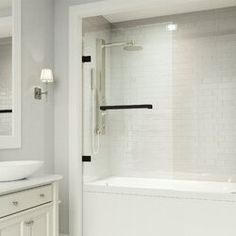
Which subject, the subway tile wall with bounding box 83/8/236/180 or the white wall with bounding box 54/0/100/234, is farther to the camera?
the subway tile wall with bounding box 83/8/236/180

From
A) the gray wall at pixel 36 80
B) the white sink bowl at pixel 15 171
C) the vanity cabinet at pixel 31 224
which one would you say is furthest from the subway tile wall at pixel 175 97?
the white sink bowl at pixel 15 171

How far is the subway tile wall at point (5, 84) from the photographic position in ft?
9.17

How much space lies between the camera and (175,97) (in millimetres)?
3834

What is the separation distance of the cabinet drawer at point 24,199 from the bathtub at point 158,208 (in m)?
0.75

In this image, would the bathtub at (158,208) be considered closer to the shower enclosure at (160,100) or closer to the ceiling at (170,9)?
the shower enclosure at (160,100)

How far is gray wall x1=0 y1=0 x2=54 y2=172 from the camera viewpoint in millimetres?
3045

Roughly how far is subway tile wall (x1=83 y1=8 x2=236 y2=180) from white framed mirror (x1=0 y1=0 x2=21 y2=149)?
41.6 inches

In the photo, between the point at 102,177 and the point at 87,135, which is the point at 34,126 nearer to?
the point at 87,135

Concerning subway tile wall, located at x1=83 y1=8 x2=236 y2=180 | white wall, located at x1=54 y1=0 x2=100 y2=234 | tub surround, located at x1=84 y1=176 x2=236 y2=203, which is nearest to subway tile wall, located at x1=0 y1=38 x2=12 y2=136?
white wall, located at x1=54 y1=0 x2=100 y2=234

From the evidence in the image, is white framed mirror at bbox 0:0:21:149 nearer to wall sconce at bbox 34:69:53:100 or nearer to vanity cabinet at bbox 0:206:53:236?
wall sconce at bbox 34:69:53:100

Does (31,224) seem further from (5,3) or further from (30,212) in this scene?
(5,3)

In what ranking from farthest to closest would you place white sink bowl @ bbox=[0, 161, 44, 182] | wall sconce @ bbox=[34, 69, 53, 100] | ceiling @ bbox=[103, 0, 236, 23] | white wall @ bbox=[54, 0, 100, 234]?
1. ceiling @ bbox=[103, 0, 236, 23]
2. white wall @ bbox=[54, 0, 100, 234]
3. wall sconce @ bbox=[34, 69, 53, 100]
4. white sink bowl @ bbox=[0, 161, 44, 182]

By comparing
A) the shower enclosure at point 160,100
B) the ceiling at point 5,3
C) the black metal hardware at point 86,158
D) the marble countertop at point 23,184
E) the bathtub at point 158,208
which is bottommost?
the bathtub at point 158,208

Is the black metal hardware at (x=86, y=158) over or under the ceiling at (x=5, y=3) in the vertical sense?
under
